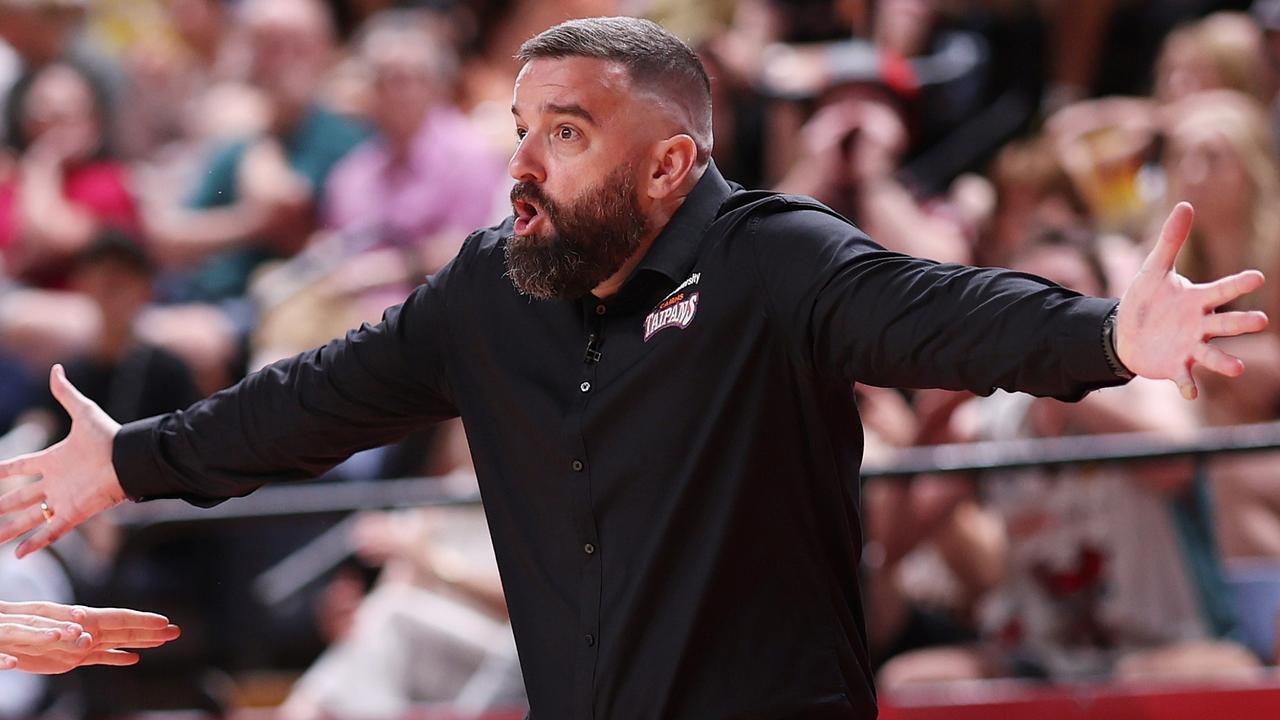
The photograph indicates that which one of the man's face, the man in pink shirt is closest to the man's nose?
the man's face

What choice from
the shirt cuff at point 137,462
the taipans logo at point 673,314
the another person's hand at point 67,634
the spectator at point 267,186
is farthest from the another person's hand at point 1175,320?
the spectator at point 267,186

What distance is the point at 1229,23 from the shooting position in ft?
18.9

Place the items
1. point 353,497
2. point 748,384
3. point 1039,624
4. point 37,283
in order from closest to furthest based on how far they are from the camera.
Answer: point 748,384, point 1039,624, point 353,497, point 37,283

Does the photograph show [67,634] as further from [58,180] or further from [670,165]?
[58,180]

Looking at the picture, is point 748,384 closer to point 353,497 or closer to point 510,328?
point 510,328

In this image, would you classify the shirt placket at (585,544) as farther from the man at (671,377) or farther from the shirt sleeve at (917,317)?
the shirt sleeve at (917,317)

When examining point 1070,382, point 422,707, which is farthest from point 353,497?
point 1070,382

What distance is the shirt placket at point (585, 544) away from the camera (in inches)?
109

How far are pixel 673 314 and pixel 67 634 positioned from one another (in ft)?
3.91

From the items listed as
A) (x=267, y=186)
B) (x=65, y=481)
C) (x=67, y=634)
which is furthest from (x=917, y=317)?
(x=267, y=186)

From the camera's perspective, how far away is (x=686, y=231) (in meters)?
2.94

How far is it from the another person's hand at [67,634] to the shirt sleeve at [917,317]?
1270 mm

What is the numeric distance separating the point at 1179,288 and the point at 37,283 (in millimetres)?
6052

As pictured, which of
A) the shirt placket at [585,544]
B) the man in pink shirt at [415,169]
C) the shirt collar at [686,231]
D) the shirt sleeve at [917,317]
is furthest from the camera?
the man in pink shirt at [415,169]
